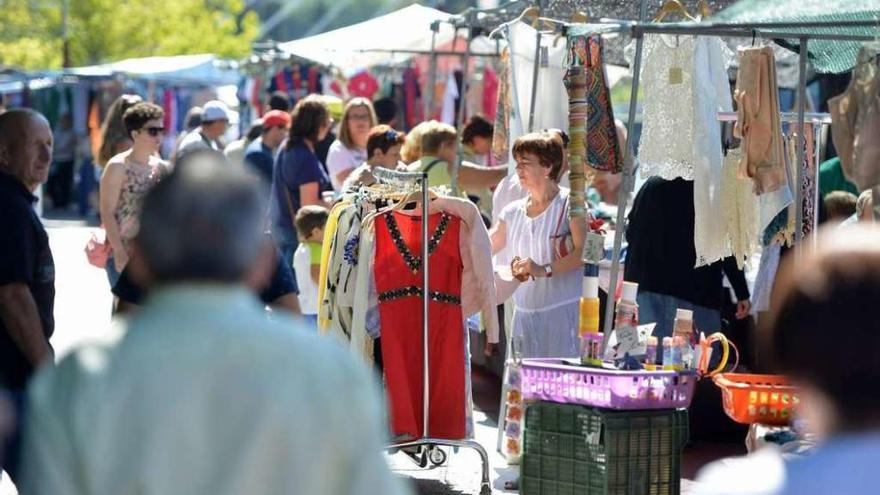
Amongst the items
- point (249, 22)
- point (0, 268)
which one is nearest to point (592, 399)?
point (0, 268)

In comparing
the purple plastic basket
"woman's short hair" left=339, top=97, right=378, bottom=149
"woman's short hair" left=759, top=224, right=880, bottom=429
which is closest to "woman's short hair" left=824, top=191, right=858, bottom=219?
the purple plastic basket

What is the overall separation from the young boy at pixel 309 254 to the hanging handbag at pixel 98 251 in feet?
4.94

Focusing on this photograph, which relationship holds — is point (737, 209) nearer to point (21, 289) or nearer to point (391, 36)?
point (21, 289)

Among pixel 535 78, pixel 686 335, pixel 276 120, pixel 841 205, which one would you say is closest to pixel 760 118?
pixel 686 335

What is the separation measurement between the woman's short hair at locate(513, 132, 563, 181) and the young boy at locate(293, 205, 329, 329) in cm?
212

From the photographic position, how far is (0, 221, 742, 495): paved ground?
8492 millimetres

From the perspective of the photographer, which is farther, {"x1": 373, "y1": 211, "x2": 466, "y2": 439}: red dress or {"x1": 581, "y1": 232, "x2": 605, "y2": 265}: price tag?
{"x1": 373, "y1": 211, "x2": 466, "y2": 439}: red dress

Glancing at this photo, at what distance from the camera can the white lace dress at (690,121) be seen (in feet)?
25.7

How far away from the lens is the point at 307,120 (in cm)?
1188

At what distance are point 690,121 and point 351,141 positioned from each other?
15.6 ft

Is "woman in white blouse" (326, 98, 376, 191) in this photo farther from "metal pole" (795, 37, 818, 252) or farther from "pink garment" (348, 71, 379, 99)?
"pink garment" (348, 71, 379, 99)

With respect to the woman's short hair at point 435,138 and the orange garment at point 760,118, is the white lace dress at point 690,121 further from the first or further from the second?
the woman's short hair at point 435,138

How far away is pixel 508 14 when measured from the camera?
11594 millimetres

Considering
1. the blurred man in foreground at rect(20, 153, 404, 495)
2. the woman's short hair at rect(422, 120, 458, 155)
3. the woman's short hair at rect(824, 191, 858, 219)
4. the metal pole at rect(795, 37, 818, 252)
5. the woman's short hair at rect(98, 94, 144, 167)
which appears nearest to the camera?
the blurred man in foreground at rect(20, 153, 404, 495)
